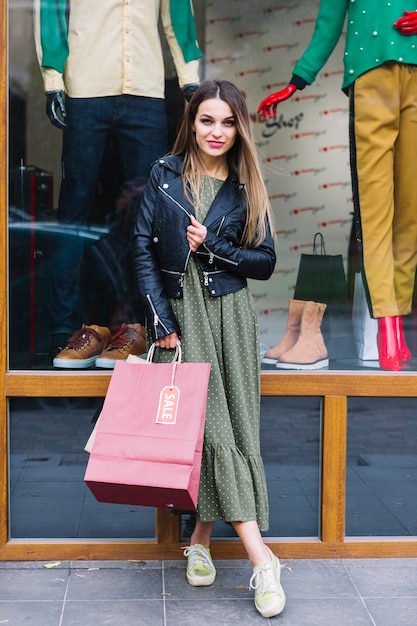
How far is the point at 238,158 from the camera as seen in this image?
3.45 meters

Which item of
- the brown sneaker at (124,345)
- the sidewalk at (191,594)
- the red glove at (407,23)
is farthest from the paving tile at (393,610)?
the red glove at (407,23)

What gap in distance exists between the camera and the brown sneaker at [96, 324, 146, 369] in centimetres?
375

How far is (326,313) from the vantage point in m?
3.92

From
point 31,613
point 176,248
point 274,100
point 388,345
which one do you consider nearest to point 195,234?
point 176,248

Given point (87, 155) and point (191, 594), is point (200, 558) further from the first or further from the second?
point (87, 155)

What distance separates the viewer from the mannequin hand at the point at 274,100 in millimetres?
3871

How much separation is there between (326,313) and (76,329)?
1005 millimetres

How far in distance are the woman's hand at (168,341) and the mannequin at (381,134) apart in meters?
0.94

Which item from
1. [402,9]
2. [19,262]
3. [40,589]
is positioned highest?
[402,9]

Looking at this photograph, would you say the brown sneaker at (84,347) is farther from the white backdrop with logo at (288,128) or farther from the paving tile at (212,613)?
the paving tile at (212,613)

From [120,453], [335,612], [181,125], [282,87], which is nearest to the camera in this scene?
[120,453]

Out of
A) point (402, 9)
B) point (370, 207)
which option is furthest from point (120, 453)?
point (402, 9)

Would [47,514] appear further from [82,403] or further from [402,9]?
[402,9]

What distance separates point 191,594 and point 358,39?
2.17m
